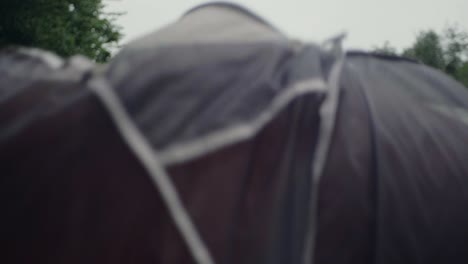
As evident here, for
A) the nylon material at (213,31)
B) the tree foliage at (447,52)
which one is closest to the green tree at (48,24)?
the nylon material at (213,31)

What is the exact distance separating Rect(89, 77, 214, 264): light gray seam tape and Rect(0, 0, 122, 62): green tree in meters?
5.33

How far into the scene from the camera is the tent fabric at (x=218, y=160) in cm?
114

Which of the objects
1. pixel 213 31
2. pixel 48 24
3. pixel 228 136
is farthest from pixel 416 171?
pixel 48 24

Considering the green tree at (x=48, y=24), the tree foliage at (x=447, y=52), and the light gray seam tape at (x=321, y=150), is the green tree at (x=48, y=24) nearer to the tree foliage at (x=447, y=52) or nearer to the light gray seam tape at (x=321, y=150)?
the light gray seam tape at (x=321, y=150)

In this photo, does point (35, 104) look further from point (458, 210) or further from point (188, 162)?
point (458, 210)

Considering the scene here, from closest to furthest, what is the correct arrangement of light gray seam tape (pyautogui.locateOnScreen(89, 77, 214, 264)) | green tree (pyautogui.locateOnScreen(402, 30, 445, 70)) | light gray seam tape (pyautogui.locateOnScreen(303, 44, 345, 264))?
1. light gray seam tape (pyautogui.locateOnScreen(89, 77, 214, 264))
2. light gray seam tape (pyautogui.locateOnScreen(303, 44, 345, 264))
3. green tree (pyautogui.locateOnScreen(402, 30, 445, 70))

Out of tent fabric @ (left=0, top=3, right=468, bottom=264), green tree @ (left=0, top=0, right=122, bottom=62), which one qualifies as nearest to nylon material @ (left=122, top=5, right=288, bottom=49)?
tent fabric @ (left=0, top=3, right=468, bottom=264)

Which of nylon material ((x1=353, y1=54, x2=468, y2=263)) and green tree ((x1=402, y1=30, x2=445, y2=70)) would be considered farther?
green tree ((x1=402, y1=30, x2=445, y2=70))

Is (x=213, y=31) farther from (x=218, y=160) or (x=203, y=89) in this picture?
(x=218, y=160)

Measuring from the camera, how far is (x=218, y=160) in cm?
117

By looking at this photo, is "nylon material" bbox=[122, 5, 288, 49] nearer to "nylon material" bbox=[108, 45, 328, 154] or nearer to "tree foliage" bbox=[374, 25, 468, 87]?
"nylon material" bbox=[108, 45, 328, 154]

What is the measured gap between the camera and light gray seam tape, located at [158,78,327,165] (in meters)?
1.14

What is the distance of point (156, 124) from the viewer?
1160 mm

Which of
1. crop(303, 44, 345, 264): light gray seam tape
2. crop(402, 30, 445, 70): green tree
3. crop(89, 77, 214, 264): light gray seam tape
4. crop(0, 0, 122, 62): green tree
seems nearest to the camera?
crop(89, 77, 214, 264): light gray seam tape
